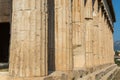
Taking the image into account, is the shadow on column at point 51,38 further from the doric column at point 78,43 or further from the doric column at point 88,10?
the doric column at point 88,10

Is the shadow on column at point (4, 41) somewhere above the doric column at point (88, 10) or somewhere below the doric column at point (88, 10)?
below

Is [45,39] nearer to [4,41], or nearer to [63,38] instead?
[63,38]

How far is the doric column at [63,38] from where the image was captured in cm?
1332

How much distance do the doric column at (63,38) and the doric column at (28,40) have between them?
3.63m

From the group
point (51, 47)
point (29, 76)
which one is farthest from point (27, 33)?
point (51, 47)

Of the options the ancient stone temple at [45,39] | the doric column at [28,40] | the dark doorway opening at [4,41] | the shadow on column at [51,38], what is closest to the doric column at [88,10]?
the ancient stone temple at [45,39]

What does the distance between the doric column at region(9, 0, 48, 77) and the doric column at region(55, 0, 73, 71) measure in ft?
11.9

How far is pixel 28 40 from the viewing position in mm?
9477

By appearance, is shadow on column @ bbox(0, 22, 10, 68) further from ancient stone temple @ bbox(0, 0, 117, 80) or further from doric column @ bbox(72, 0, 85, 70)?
doric column @ bbox(72, 0, 85, 70)

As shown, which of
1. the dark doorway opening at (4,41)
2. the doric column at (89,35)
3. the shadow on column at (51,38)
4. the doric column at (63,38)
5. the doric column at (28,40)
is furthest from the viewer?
Answer: the dark doorway opening at (4,41)

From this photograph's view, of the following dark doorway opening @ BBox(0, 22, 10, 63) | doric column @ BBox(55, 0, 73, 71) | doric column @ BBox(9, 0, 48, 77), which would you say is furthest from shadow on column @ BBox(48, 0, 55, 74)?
dark doorway opening @ BBox(0, 22, 10, 63)

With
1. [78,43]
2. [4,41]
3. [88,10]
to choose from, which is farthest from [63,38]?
[4,41]

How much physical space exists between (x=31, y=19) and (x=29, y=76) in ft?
5.40

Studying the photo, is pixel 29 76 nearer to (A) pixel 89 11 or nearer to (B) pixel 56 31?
(B) pixel 56 31
